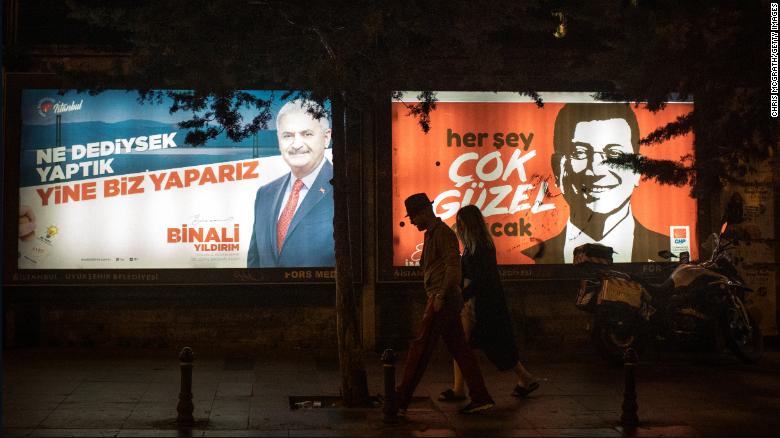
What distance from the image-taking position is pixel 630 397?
8.55 m

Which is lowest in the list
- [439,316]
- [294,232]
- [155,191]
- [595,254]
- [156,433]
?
[156,433]

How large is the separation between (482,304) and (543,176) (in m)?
4.26

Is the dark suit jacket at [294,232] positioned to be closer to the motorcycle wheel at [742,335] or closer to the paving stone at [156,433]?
the paving stone at [156,433]

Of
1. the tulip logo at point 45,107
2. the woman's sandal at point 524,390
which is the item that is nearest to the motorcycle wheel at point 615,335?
the woman's sandal at point 524,390

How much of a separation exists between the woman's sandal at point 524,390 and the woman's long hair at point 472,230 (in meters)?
1.64

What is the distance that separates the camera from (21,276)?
12.8m

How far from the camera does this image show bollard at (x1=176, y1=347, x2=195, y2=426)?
328 inches

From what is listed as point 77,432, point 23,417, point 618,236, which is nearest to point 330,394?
point 77,432

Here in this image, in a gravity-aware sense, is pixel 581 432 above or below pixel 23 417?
below

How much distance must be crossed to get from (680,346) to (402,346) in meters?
4.25

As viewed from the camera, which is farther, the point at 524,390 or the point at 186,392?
the point at 524,390

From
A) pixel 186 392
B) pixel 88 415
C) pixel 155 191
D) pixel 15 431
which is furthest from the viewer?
pixel 155 191

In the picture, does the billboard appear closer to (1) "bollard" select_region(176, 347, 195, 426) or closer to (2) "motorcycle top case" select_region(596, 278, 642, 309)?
(2) "motorcycle top case" select_region(596, 278, 642, 309)

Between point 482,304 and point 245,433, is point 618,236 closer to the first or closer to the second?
point 482,304
